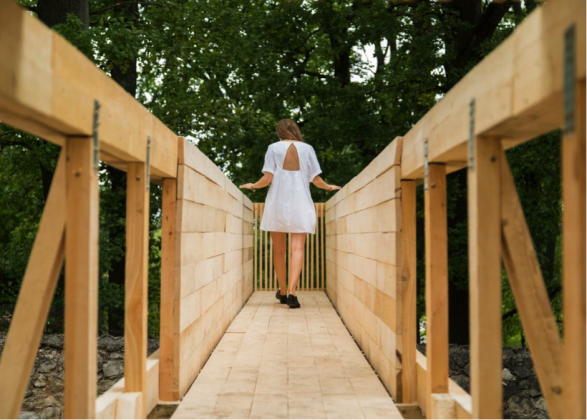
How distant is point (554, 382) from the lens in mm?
1813

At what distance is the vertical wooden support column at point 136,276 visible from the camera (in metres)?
2.50

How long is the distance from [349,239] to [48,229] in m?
3.63

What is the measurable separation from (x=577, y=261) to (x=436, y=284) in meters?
1.36

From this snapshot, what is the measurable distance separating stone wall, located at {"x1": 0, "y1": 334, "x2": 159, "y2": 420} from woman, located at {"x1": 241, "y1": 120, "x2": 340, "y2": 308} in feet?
6.62

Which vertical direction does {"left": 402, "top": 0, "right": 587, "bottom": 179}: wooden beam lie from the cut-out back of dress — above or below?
below

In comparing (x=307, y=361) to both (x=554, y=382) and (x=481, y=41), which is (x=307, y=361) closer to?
(x=554, y=382)

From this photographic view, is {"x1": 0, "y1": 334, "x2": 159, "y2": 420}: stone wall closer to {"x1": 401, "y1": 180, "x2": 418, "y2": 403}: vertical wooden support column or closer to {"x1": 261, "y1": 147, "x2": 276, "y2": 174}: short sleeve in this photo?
{"x1": 261, "y1": 147, "x2": 276, "y2": 174}: short sleeve

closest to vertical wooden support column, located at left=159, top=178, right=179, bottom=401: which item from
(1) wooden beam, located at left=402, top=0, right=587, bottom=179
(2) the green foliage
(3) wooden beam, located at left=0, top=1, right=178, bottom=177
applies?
(3) wooden beam, located at left=0, top=1, right=178, bottom=177

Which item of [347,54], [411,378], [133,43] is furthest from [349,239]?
[347,54]

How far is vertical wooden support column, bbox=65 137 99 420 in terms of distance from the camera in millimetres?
1834

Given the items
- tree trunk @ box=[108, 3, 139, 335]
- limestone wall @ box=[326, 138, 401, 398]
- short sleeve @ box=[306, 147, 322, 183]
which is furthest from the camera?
tree trunk @ box=[108, 3, 139, 335]

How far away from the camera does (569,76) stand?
4.12 feet

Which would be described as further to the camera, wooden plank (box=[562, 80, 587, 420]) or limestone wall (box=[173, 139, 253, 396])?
limestone wall (box=[173, 139, 253, 396])

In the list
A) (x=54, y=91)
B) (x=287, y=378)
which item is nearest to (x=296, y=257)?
(x=287, y=378)
